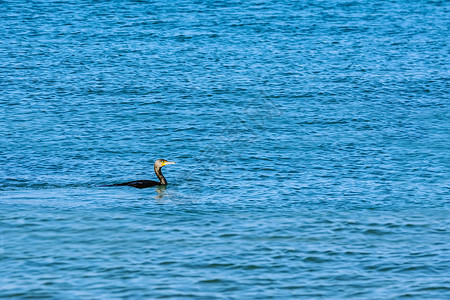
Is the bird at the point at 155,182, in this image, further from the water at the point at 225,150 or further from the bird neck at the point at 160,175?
the water at the point at 225,150

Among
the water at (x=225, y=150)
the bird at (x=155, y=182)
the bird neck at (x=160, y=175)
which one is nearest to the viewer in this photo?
the water at (x=225, y=150)

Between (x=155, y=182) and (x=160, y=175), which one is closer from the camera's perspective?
(x=155, y=182)

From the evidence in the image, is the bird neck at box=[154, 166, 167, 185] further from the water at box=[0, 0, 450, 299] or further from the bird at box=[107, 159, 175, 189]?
the water at box=[0, 0, 450, 299]

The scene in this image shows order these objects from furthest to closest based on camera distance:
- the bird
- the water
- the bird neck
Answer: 1. the bird neck
2. the bird
3. the water

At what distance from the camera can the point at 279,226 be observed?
2050cm

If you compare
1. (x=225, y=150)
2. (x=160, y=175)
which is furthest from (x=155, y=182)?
(x=225, y=150)

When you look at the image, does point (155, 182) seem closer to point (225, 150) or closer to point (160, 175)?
point (160, 175)

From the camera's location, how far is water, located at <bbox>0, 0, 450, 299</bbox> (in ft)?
59.3

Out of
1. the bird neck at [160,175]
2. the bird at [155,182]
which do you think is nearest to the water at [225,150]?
the bird at [155,182]

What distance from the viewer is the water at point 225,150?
18.1 m

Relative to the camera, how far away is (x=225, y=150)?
91.0 ft

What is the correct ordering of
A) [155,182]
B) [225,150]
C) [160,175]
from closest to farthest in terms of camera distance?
[155,182], [160,175], [225,150]

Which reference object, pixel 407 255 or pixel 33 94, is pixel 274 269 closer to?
pixel 407 255

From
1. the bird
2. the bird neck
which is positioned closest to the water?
the bird
